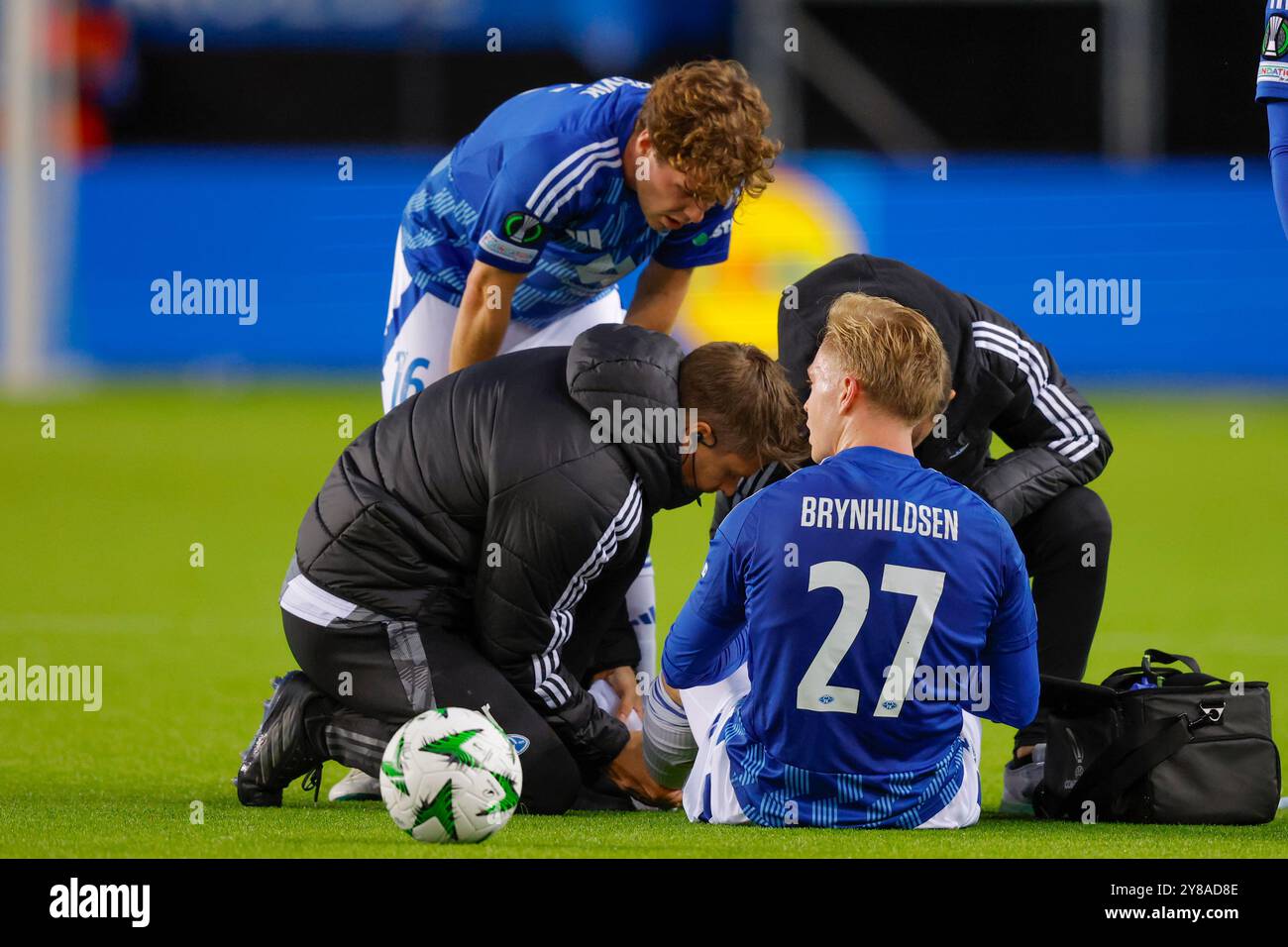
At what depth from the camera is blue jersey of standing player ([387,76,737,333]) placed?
17.6 ft

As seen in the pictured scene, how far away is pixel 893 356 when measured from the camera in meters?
4.02

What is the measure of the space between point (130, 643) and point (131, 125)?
46.2 ft

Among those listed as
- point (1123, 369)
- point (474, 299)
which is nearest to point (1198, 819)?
point (474, 299)

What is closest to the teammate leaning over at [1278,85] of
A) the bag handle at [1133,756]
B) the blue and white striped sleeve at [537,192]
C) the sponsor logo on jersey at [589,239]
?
the bag handle at [1133,756]

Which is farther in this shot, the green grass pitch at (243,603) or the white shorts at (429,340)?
the white shorts at (429,340)

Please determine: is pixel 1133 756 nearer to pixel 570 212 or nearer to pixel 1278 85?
pixel 1278 85

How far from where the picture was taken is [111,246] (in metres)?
16.8

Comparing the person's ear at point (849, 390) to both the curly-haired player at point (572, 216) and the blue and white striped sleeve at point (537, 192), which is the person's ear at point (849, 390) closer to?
the curly-haired player at point (572, 216)

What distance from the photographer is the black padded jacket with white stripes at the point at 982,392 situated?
4.91 m

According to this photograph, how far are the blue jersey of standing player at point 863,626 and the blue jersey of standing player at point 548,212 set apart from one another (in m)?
1.60

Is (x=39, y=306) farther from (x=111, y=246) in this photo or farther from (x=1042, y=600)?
(x=1042, y=600)

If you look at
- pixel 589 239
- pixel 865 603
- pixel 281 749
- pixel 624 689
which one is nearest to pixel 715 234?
pixel 589 239

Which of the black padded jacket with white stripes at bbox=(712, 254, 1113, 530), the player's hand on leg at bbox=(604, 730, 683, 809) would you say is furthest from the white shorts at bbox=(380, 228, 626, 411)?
the player's hand on leg at bbox=(604, 730, 683, 809)

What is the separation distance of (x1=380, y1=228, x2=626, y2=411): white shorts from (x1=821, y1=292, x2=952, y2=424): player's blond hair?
79.4 inches
